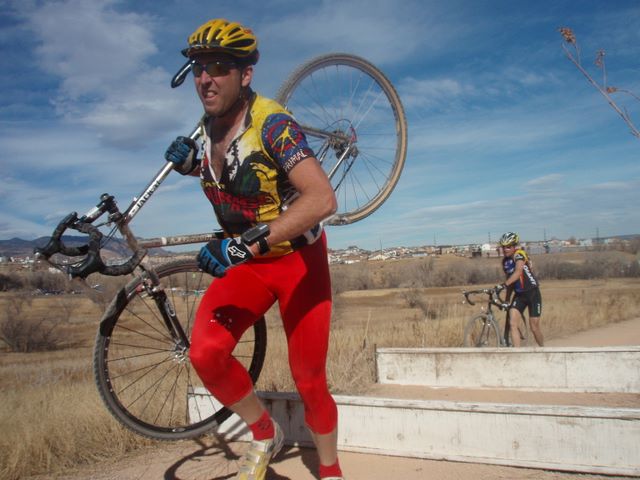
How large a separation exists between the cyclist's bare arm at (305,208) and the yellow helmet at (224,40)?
0.74 metres

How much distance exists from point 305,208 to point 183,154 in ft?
3.75

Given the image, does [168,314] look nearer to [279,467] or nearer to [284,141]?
[279,467]

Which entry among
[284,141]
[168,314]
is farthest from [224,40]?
[168,314]

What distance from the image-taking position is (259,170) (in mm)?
2615

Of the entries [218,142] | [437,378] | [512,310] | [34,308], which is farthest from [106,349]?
[34,308]

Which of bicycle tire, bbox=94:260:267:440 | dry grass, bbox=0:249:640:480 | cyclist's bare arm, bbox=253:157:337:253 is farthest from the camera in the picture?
dry grass, bbox=0:249:640:480

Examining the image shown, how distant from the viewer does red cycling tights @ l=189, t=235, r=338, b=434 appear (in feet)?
9.03

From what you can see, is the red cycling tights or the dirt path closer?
the red cycling tights

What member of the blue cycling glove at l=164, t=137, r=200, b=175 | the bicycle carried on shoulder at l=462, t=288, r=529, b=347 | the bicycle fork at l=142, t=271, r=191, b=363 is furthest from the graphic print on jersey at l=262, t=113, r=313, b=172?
the bicycle carried on shoulder at l=462, t=288, r=529, b=347

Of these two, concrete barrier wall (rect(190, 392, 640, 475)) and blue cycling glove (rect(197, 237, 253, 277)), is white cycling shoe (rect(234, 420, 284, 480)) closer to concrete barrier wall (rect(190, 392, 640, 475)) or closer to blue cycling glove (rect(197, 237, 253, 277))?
concrete barrier wall (rect(190, 392, 640, 475))

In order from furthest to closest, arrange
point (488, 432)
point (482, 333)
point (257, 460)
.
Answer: point (482, 333) → point (488, 432) → point (257, 460)

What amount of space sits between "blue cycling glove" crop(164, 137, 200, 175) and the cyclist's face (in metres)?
0.47

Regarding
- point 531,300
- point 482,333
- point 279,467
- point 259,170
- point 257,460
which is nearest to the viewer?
point 259,170

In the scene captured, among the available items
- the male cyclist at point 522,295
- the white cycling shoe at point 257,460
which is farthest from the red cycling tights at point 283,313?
the male cyclist at point 522,295
